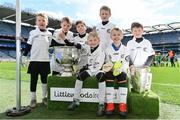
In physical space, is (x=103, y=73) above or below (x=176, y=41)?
below

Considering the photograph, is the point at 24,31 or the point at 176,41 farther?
the point at 176,41

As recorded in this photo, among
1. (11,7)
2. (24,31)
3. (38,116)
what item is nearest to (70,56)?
(38,116)

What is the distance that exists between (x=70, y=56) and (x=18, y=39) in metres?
0.80

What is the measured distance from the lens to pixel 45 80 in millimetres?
4648

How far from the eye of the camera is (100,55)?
157 inches

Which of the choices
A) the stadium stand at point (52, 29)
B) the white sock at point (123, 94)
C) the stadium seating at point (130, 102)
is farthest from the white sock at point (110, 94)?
the stadium stand at point (52, 29)

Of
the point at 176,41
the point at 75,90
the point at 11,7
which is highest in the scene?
the point at 11,7

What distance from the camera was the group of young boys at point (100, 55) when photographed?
3.90 metres

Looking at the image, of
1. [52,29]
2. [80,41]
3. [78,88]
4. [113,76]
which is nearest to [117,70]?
[113,76]

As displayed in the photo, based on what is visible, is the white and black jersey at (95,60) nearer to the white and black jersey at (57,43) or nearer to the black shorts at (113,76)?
the black shorts at (113,76)

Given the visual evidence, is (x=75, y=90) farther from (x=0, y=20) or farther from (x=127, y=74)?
(x=0, y=20)

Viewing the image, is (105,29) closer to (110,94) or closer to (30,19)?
(110,94)

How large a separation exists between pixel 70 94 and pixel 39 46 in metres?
0.95

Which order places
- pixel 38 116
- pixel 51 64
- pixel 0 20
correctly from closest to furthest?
pixel 38 116, pixel 51 64, pixel 0 20
